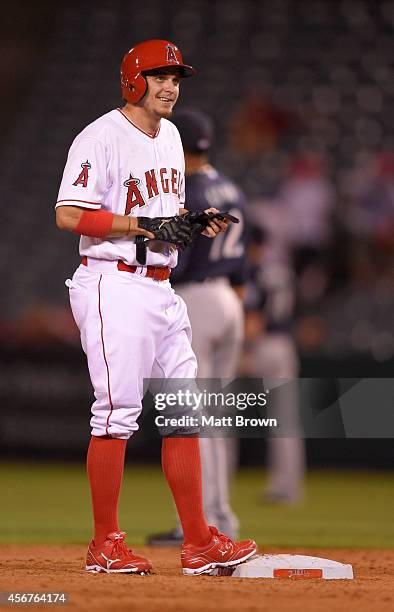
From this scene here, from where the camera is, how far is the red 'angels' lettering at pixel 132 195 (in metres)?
Answer: 4.74

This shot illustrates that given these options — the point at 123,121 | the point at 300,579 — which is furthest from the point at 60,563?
the point at 123,121

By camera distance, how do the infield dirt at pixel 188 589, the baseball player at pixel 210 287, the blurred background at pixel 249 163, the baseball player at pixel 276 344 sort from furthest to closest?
the blurred background at pixel 249 163 → the baseball player at pixel 276 344 → the baseball player at pixel 210 287 → the infield dirt at pixel 188 589

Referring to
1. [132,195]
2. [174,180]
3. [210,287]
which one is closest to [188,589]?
[132,195]

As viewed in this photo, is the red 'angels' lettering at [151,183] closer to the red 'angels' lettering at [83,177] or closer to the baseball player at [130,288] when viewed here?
the baseball player at [130,288]

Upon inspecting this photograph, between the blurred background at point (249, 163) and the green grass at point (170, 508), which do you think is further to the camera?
the blurred background at point (249, 163)

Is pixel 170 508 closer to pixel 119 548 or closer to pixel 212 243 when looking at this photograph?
pixel 212 243

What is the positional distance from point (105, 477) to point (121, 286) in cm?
78

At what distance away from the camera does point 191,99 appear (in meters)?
16.1

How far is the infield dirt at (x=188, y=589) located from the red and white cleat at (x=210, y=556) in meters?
0.08

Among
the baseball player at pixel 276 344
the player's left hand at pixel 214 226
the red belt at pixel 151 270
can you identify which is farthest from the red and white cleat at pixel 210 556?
the baseball player at pixel 276 344

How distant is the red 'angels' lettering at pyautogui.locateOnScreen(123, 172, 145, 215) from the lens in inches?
187

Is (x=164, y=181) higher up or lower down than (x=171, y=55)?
lower down

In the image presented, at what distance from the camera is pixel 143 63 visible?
4770 mm

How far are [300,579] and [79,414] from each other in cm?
745
